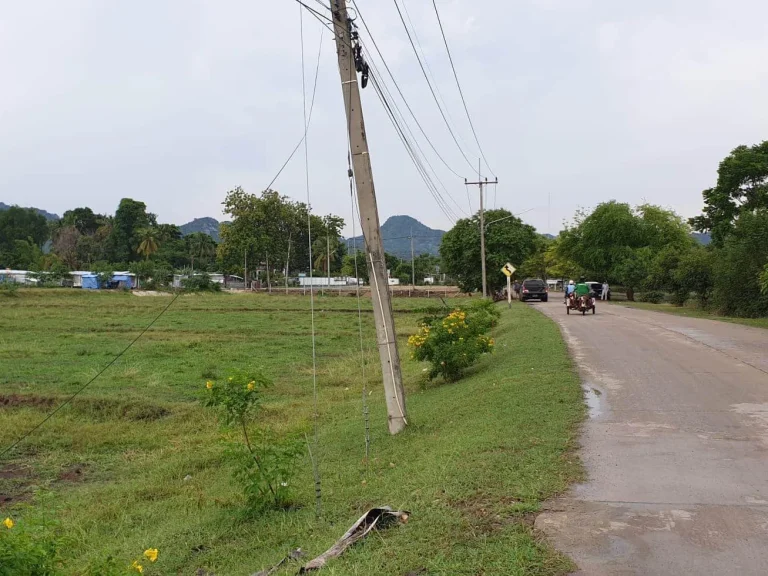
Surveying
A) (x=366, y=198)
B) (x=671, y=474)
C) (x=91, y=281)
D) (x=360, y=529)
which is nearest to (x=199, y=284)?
(x=91, y=281)

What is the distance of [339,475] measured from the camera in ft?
26.5

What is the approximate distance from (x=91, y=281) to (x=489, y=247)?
54.7 metres

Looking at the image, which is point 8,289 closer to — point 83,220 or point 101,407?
point 101,407

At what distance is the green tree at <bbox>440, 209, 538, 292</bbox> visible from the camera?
53719 millimetres

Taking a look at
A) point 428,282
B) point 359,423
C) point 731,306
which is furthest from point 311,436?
point 428,282

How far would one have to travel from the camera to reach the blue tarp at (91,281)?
8600 cm

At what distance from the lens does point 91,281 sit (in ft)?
284

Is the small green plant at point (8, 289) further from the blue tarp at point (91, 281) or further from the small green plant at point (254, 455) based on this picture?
the small green plant at point (254, 455)

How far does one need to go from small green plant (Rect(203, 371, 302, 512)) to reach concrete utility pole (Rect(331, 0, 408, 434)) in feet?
8.19

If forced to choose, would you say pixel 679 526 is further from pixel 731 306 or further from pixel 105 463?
pixel 731 306

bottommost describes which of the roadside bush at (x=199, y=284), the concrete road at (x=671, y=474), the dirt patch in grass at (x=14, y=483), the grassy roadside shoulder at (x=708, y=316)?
the dirt patch in grass at (x=14, y=483)

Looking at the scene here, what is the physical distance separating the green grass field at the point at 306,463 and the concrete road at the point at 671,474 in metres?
0.29

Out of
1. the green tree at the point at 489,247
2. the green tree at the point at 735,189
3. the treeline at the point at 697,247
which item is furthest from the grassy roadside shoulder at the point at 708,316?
the green tree at the point at 489,247

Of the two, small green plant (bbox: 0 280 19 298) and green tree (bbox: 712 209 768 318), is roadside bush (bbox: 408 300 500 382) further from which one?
small green plant (bbox: 0 280 19 298)
